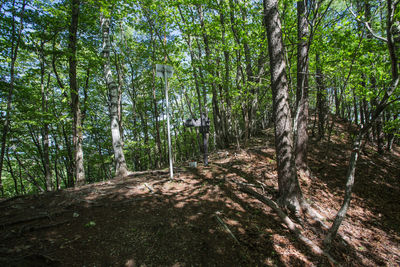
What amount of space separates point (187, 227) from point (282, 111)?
11.3 feet

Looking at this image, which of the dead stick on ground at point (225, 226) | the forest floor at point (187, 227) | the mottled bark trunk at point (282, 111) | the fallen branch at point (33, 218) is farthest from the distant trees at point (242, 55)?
the fallen branch at point (33, 218)

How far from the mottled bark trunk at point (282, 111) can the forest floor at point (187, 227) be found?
618 millimetres

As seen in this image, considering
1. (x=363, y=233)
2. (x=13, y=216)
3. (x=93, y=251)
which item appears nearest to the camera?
(x=93, y=251)

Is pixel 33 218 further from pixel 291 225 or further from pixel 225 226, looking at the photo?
pixel 291 225

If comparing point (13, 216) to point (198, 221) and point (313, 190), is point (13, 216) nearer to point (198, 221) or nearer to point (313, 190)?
point (198, 221)

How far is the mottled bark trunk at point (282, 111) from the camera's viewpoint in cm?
399

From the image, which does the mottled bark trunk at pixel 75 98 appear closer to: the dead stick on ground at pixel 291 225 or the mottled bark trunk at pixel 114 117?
the mottled bark trunk at pixel 114 117

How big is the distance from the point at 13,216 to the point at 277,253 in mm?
5310

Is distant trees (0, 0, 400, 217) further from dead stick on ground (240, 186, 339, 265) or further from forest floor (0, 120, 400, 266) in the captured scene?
forest floor (0, 120, 400, 266)

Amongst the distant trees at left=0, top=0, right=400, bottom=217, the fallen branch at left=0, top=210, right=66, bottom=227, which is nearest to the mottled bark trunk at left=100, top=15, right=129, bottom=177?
the distant trees at left=0, top=0, right=400, bottom=217

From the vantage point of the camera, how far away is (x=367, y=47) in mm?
5812

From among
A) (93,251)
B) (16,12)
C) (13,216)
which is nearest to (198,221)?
(93,251)

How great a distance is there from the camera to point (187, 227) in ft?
10.7

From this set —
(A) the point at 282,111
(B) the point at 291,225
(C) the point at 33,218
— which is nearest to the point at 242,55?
(A) the point at 282,111
